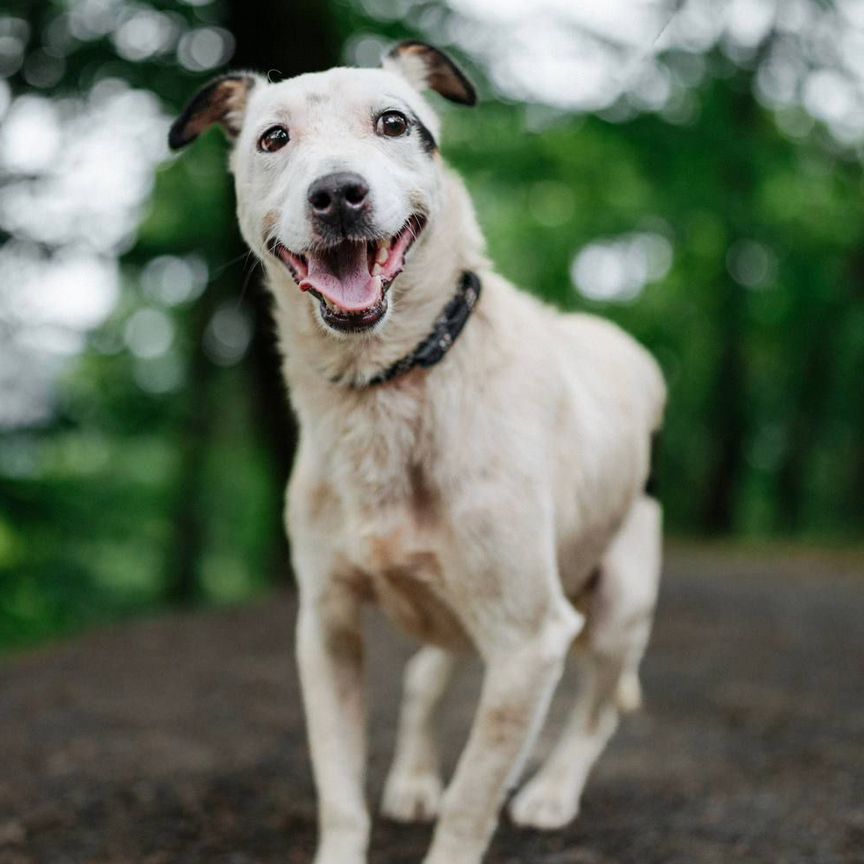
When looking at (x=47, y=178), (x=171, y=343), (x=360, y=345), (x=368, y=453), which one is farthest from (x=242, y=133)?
(x=171, y=343)

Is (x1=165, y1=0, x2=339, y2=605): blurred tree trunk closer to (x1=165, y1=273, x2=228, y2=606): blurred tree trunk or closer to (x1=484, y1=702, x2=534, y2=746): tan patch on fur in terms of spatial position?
(x1=165, y1=273, x2=228, y2=606): blurred tree trunk

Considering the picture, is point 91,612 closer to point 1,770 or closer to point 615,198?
point 615,198

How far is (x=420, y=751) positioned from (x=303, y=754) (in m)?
0.82

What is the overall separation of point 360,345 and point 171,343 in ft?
52.7

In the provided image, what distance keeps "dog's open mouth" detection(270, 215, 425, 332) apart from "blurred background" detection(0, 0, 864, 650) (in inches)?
25.8

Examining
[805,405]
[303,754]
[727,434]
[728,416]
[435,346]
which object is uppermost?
[435,346]

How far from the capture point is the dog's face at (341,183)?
8.61ft

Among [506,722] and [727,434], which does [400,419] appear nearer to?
[506,722]

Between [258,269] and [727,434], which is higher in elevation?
[258,269]

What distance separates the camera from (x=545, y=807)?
3719 millimetres

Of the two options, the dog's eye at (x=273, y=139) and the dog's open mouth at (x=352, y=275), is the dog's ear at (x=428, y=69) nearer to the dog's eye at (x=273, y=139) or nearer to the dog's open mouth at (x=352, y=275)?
the dog's eye at (x=273, y=139)

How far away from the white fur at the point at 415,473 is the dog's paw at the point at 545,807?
2.36 feet

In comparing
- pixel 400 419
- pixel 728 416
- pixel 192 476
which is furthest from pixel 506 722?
pixel 728 416

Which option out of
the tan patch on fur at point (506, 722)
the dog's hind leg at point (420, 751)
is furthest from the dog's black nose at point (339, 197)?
the dog's hind leg at point (420, 751)
